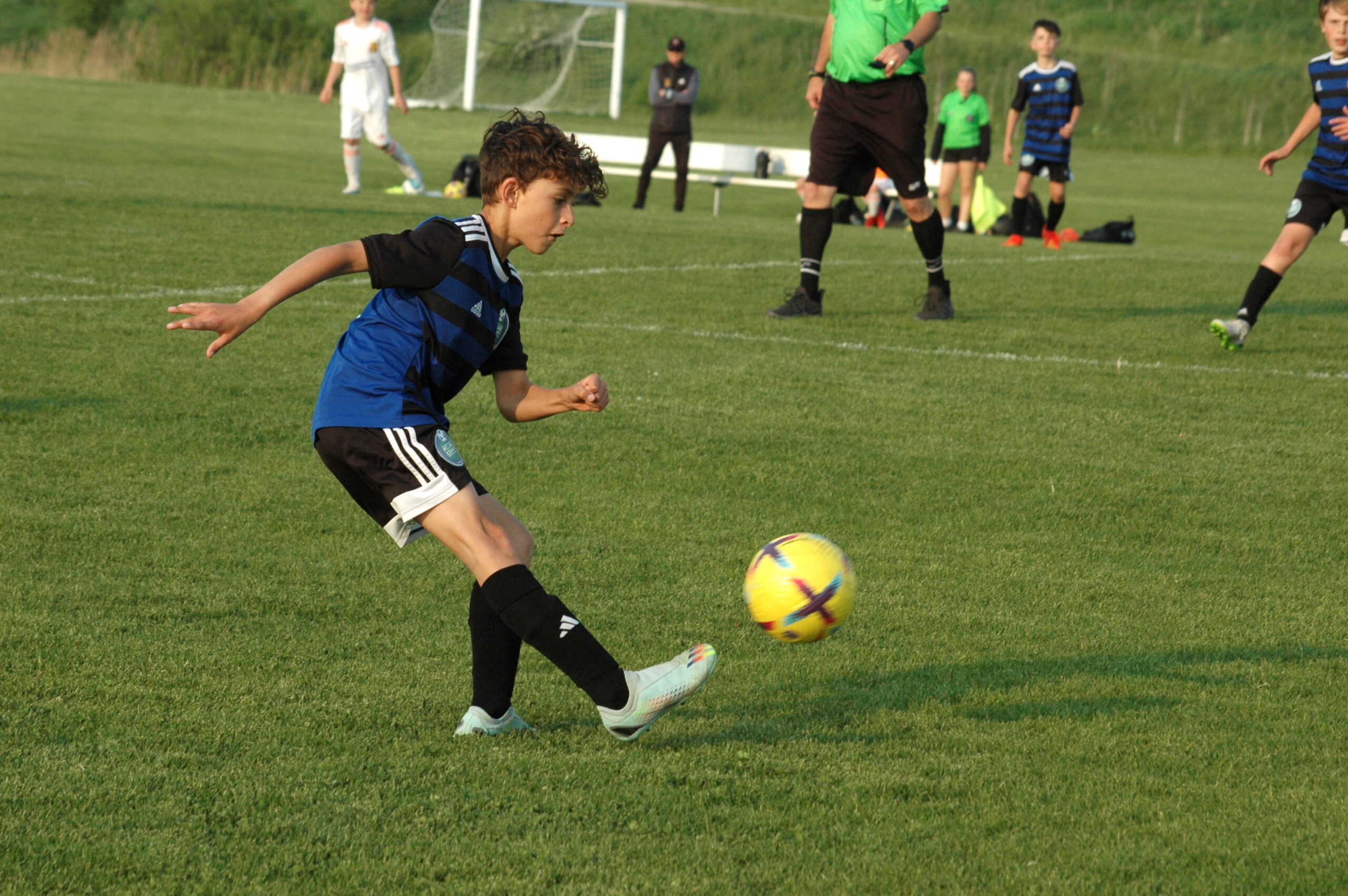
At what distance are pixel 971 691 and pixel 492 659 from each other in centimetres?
126

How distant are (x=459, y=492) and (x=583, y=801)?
2.45 feet

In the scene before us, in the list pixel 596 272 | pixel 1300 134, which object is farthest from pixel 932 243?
pixel 596 272

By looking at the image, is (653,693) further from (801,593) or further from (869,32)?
(869,32)

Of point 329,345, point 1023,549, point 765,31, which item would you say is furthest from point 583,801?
point 765,31

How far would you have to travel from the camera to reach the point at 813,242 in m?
10.0

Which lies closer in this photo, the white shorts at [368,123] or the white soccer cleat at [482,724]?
the white soccer cleat at [482,724]

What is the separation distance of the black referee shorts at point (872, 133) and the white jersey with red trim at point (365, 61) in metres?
8.66

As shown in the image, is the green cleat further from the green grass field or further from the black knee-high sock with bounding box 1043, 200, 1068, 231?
the black knee-high sock with bounding box 1043, 200, 1068, 231

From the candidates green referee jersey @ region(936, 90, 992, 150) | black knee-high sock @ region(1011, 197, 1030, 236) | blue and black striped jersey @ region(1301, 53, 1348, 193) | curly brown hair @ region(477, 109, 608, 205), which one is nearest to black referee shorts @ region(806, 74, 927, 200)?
blue and black striped jersey @ region(1301, 53, 1348, 193)

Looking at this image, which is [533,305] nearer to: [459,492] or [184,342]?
[184,342]

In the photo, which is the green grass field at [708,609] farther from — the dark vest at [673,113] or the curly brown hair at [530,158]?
the dark vest at [673,113]

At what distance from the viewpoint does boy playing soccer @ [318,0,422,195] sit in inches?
685

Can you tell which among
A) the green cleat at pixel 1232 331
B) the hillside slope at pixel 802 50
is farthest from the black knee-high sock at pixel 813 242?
the hillside slope at pixel 802 50

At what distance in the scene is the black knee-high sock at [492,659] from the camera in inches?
141
